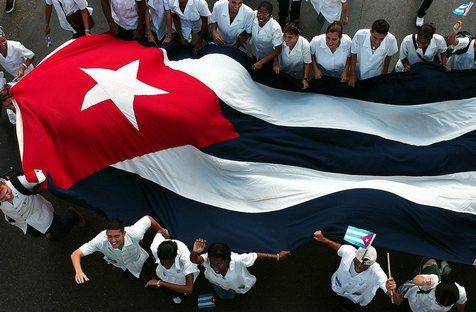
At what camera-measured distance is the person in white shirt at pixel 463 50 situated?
181 inches

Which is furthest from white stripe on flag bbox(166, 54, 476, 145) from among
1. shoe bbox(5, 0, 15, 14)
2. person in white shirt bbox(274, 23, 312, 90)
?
shoe bbox(5, 0, 15, 14)

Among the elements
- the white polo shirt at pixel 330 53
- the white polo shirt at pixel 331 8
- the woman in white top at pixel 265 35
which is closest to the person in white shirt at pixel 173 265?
the woman in white top at pixel 265 35

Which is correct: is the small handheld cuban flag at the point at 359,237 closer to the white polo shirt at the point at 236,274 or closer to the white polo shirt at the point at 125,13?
the white polo shirt at the point at 236,274

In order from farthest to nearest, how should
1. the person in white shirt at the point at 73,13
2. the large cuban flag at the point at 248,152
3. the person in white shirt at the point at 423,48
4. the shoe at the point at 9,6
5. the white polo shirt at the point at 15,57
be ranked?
the shoe at the point at 9,6
the person in white shirt at the point at 73,13
the white polo shirt at the point at 15,57
the person in white shirt at the point at 423,48
the large cuban flag at the point at 248,152

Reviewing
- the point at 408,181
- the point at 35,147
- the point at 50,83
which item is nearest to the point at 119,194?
the point at 35,147

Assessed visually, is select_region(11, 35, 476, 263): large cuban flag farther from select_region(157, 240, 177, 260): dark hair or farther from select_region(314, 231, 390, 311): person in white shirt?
select_region(157, 240, 177, 260): dark hair

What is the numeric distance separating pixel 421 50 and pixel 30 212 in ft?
13.4

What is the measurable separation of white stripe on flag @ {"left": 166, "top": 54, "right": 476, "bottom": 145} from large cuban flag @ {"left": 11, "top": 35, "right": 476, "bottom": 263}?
0.04 ft

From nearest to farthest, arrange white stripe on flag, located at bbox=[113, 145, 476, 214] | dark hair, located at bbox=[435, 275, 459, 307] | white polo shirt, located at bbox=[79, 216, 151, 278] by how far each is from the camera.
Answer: dark hair, located at bbox=[435, 275, 459, 307]
white polo shirt, located at bbox=[79, 216, 151, 278]
white stripe on flag, located at bbox=[113, 145, 476, 214]

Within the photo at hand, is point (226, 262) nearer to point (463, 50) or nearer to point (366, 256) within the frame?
point (366, 256)

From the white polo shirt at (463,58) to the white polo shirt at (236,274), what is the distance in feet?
9.68

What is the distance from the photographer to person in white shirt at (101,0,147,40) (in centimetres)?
498

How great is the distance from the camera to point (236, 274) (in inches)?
146

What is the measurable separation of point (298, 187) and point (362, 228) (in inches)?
26.5
